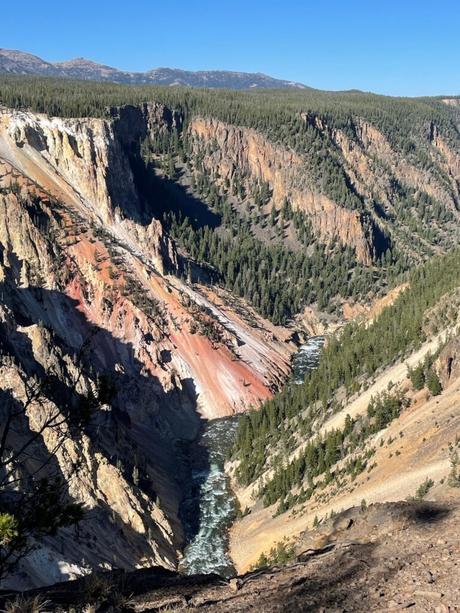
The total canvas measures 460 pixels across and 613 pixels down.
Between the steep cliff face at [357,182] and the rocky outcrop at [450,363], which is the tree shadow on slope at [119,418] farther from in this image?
the steep cliff face at [357,182]

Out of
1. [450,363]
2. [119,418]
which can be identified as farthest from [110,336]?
[450,363]

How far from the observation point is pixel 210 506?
49.2 m

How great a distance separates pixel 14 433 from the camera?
3609 cm

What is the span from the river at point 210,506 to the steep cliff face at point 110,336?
4.17ft

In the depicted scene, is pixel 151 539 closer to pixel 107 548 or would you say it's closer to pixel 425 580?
pixel 107 548

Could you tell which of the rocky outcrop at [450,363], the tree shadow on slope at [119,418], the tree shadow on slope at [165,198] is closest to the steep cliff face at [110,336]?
the tree shadow on slope at [119,418]

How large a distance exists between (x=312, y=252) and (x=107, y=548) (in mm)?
90202

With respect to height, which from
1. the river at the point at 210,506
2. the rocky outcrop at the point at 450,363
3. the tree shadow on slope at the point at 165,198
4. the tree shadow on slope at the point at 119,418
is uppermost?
the tree shadow on slope at the point at 165,198

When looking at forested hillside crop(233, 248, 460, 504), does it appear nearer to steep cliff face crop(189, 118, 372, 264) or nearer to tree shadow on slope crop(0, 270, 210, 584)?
tree shadow on slope crop(0, 270, 210, 584)

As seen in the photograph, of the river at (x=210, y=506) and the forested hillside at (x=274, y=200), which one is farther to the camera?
the forested hillside at (x=274, y=200)

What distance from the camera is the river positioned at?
4088 cm

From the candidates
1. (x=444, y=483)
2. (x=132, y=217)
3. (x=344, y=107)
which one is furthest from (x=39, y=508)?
(x=344, y=107)

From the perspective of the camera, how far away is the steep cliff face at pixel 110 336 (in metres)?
39.5

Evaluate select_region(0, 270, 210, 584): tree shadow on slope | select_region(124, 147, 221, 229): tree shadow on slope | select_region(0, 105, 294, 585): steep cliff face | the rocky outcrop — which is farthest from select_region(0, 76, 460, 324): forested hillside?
the rocky outcrop
